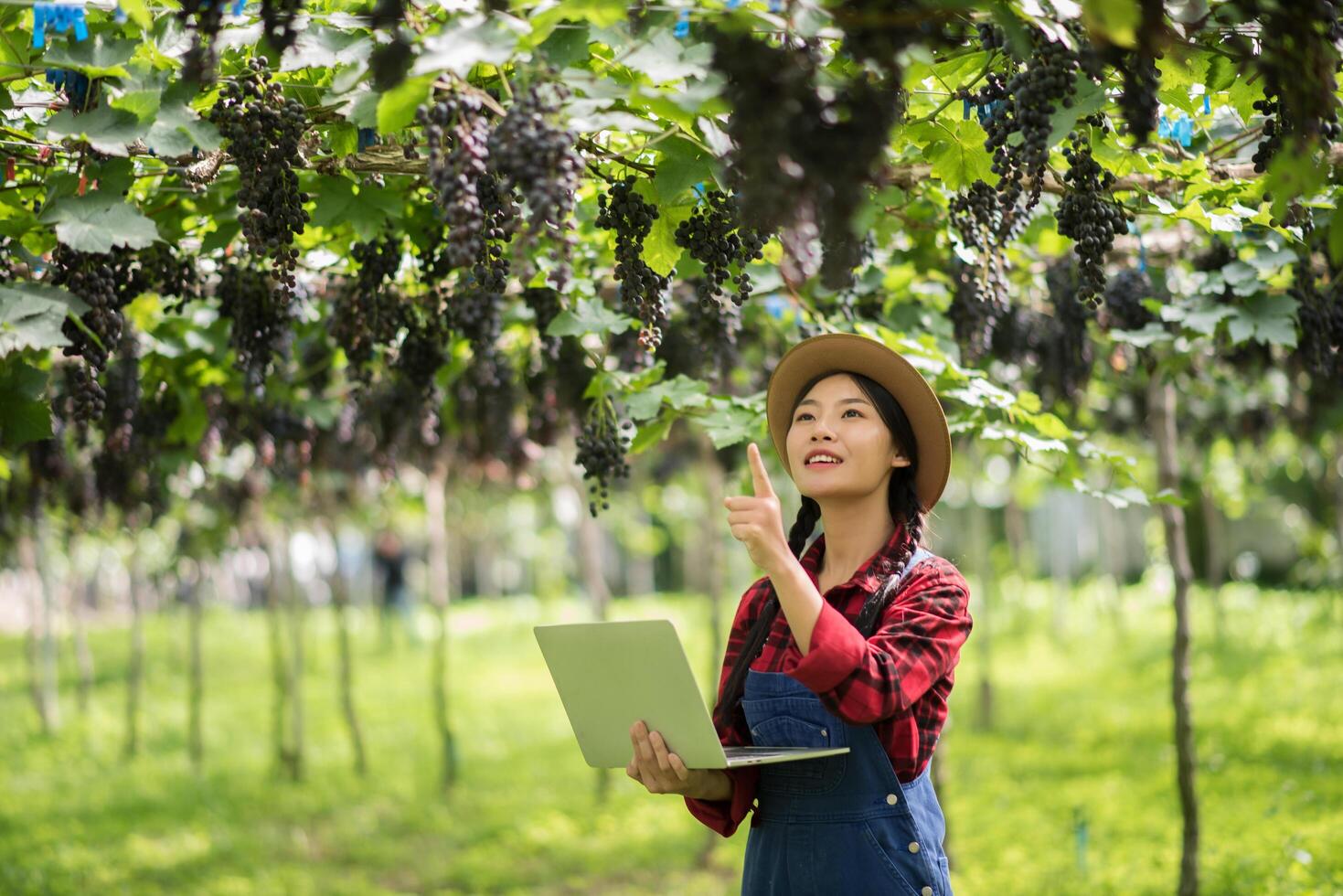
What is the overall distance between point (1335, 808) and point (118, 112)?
619 centimetres

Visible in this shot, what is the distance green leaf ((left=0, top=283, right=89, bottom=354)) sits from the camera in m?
2.46

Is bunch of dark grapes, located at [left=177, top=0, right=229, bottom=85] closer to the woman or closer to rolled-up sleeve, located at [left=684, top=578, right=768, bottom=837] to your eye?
the woman

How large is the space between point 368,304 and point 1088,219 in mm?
2209

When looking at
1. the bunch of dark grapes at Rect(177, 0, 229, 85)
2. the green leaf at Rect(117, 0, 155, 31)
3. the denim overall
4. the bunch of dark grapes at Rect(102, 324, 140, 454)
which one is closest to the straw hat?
the denim overall

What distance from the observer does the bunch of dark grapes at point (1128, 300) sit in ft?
14.5

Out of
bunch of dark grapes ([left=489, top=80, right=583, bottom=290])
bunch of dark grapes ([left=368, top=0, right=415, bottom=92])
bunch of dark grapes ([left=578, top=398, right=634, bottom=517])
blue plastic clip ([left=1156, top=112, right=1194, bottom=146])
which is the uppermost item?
blue plastic clip ([left=1156, top=112, right=1194, bottom=146])

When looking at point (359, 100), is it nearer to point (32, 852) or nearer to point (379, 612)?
point (32, 852)

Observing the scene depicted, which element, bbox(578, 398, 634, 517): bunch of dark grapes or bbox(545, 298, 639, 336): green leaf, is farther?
bbox(578, 398, 634, 517): bunch of dark grapes

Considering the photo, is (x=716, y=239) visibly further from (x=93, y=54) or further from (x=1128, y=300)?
(x=1128, y=300)

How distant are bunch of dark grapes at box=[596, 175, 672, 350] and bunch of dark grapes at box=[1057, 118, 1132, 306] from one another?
938mm

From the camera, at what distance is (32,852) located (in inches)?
291

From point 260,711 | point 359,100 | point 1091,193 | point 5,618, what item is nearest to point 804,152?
point 359,100

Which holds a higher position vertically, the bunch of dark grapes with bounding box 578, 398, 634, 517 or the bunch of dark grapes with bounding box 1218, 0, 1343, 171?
the bunch of dark grapes with bounding box 1218, 0, 1343, 171

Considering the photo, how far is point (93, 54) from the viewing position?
233 cm
